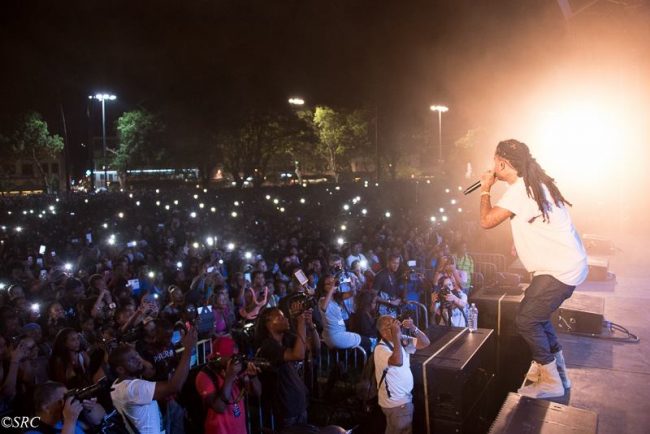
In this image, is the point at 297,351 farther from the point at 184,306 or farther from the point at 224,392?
the point at 184,306

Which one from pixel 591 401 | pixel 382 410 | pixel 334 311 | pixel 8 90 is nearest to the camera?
pixel 591 401

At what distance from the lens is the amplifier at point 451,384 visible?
4.13m

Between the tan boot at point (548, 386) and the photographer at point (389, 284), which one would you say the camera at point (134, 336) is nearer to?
the tan boot at point (548, 386)

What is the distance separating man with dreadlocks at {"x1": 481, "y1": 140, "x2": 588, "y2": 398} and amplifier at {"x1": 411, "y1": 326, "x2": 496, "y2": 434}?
654 millimetres

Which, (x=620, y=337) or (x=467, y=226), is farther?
(x=467, y=226)

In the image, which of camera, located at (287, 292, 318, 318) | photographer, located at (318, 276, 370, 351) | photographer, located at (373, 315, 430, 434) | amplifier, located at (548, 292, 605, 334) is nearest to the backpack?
photographer, located at (373, 315, 430, 434)

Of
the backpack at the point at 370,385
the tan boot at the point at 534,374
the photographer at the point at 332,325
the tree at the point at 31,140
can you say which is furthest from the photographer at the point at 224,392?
the tree at the point at 31,140

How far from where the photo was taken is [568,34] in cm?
1259

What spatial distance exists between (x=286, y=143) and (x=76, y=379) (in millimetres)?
32638

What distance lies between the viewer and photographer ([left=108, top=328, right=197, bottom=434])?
4.07 metres

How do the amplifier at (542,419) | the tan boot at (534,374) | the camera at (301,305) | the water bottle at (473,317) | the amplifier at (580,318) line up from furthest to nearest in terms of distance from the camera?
the water bottle at (473,317) → the amplifier at (580,318) → the camera at (301,305) → the tan boot at (534,374) → the amplifier at (542,419)

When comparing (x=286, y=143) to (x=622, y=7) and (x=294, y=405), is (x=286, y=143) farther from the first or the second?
(x=294, y=405)

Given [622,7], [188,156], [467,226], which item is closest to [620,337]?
[622,7]

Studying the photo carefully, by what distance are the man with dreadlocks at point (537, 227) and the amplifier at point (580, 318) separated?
6.43ft
